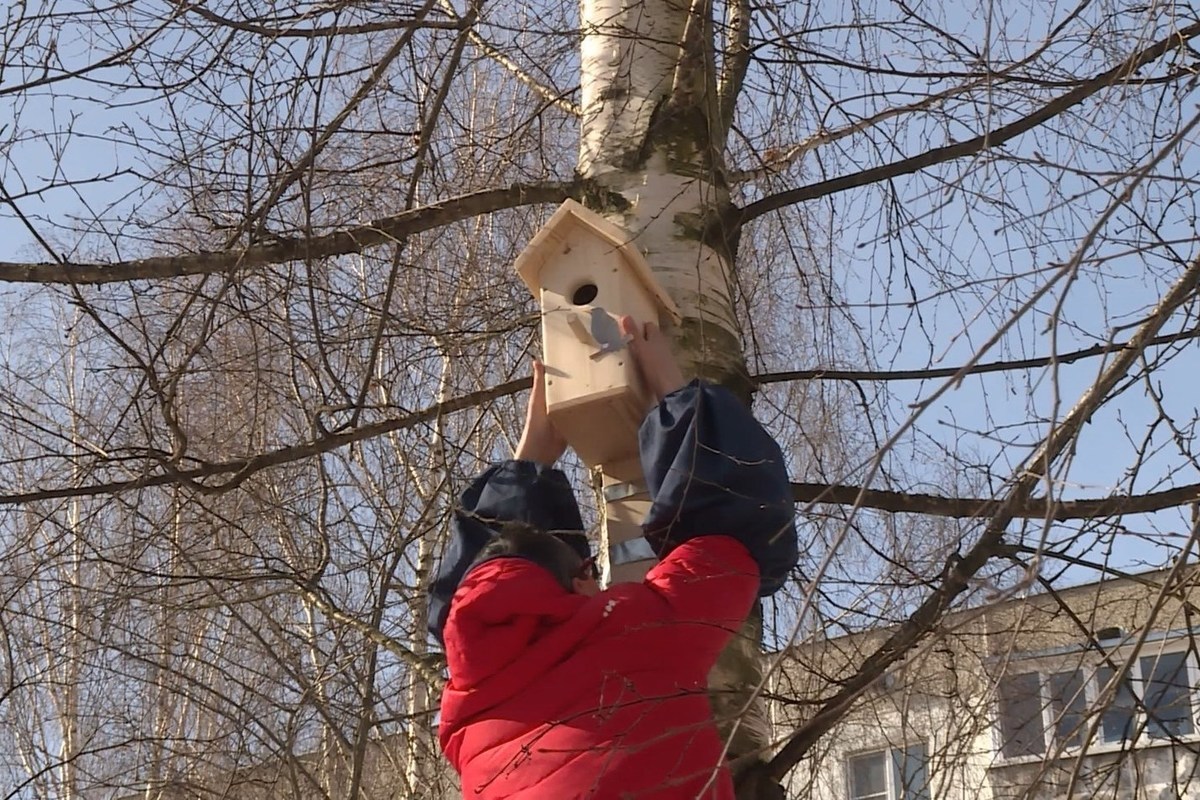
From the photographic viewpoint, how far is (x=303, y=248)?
301 centimetres

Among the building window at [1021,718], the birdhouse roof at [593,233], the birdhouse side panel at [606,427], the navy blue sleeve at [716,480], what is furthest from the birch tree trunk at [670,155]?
the building window at [1021,718]

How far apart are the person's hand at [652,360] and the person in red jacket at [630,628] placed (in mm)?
174

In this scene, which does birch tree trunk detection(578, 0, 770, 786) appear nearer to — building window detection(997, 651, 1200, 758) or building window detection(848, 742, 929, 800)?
building window detection(997, 651, 1200, 758)

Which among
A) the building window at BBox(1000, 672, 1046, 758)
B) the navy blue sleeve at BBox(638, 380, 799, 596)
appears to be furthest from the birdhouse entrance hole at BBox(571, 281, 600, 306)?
the building window at BBox(1000, 672, 1046, 758)

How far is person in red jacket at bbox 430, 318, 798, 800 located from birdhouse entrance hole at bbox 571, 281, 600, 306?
0.44 metres

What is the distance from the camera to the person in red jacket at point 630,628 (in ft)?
7.04

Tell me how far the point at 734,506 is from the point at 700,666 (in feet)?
0.83

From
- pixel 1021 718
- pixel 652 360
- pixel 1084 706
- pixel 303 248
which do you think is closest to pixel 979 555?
pixel 1084 706

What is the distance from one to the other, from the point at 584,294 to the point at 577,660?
83 cm

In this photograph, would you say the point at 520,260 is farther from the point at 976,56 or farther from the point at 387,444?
the point at 387,444

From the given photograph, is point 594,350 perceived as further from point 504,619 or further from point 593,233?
point 504,619

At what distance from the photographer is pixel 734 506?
7.52ft

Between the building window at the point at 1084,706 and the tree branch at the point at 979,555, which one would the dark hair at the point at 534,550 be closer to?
the tree branch at the point at 979,555

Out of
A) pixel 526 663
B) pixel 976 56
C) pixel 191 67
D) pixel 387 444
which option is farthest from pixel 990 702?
pixel 387 444
